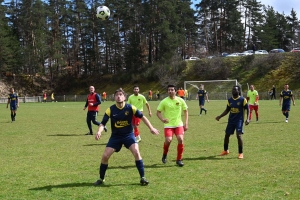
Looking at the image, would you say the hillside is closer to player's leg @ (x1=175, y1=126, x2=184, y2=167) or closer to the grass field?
the grass field

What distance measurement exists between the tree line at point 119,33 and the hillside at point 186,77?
203cm

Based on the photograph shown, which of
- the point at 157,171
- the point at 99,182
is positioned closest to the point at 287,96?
the point at 157,171

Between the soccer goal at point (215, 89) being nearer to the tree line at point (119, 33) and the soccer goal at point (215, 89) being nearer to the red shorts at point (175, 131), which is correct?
the tree line at point (119, 33)

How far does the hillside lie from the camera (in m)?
55.2

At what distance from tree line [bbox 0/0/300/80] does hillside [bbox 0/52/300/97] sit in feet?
6.65

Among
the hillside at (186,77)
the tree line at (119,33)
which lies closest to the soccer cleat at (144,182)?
the hillside at (186,77)

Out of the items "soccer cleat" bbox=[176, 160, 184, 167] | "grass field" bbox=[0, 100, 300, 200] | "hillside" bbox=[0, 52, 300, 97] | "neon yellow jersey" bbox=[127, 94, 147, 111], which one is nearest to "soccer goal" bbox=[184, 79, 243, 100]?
"hillside" bbox=[0, 52, 300, 97]

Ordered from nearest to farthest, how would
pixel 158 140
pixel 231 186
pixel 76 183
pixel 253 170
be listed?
1. pixel 231 186
2. pixel 76 183
3. pixel 253 170
4. pixel 158 140

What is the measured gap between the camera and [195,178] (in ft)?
24.0

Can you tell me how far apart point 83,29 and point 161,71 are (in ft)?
69.4

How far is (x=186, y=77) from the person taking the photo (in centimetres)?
6412

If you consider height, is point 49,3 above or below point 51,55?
above

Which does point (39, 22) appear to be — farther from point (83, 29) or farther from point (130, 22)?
point (130, 22)

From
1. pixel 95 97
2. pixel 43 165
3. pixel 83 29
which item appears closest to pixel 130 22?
pixel 83 29
